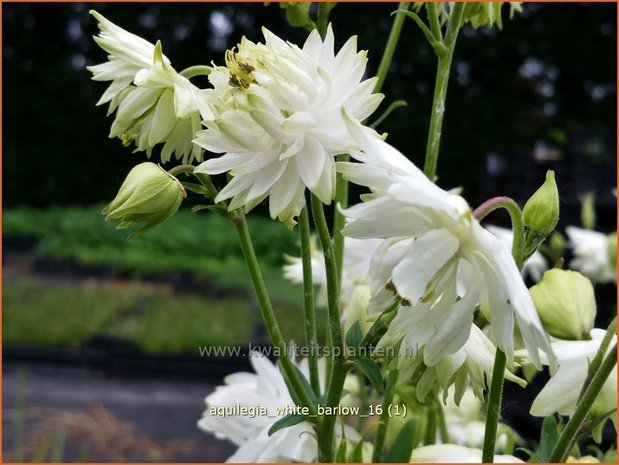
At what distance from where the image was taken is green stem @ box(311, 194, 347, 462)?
1.35ft

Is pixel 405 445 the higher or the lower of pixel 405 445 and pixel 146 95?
the lower

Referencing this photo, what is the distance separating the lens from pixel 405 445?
0.49 metres

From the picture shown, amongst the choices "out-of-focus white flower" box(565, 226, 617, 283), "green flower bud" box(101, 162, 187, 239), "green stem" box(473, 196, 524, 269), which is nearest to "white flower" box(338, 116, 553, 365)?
"green stem" box(473, 196, 524, 269)

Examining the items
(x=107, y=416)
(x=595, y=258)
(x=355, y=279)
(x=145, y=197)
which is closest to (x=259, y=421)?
(x=355, y=279)

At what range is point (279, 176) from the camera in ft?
1.29

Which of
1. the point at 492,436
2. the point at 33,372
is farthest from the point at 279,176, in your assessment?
the point at 33,372

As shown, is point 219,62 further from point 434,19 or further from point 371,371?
point 371,371

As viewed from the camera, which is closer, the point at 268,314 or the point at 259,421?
the point at 268,314

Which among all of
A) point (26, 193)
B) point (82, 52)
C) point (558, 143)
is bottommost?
point (26, 193)

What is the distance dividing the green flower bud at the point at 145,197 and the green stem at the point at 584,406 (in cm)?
27

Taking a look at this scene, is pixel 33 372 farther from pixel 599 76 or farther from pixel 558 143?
pixel 599 76

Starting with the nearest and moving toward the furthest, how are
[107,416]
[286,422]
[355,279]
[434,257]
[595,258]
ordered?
[434,257] → [286,422] → [355,279] → [595,258] → [107,416]

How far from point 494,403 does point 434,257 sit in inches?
4.5

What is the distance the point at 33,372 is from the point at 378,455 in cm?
251
